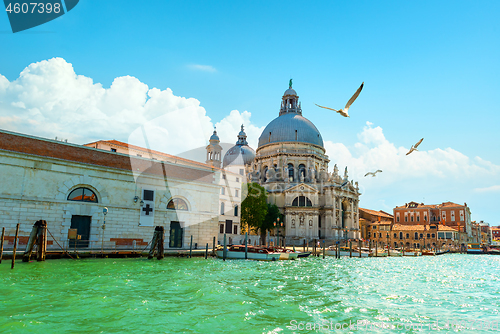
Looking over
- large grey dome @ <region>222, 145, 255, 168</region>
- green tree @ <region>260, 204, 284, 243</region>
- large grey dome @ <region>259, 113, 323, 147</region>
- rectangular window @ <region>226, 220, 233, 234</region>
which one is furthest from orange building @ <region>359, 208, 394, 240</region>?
rectangular window @ <region>226, 220, 233, 234</region>

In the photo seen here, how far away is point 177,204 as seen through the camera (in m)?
24.3

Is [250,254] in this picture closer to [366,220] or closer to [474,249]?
[474,249]

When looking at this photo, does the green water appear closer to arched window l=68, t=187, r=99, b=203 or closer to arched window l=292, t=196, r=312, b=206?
arched window l=68, t=187, r=99, b=203

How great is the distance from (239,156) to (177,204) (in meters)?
42.0

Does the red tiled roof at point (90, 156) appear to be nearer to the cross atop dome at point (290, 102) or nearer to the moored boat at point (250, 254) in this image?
the moored boat at point (250, 254)

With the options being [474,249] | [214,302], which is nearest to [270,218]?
[474,249]

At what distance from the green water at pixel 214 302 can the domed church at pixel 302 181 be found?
34407mm

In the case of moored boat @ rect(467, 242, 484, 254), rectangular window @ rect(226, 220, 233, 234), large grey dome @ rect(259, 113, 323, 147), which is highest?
large grey dome @ rect(259, 113, 323, 147)

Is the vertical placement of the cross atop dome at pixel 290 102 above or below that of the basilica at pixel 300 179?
→ above

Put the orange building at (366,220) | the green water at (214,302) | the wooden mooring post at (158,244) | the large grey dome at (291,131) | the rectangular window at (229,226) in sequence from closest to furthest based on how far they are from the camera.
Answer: the green water at (214,302) → the wooden mooring post at (158,244) → the rectangular window at (229,226) → the large grey dome at (291,131) → the orange building at (366,220)

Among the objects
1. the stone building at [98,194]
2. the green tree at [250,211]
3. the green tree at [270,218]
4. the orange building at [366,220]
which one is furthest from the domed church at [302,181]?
the stone building at [98,194]

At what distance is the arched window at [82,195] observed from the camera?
20155 mm

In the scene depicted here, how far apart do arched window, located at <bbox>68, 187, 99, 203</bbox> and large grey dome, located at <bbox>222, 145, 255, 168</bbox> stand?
44.1m

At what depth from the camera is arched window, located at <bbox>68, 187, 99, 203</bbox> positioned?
20.2 metres
